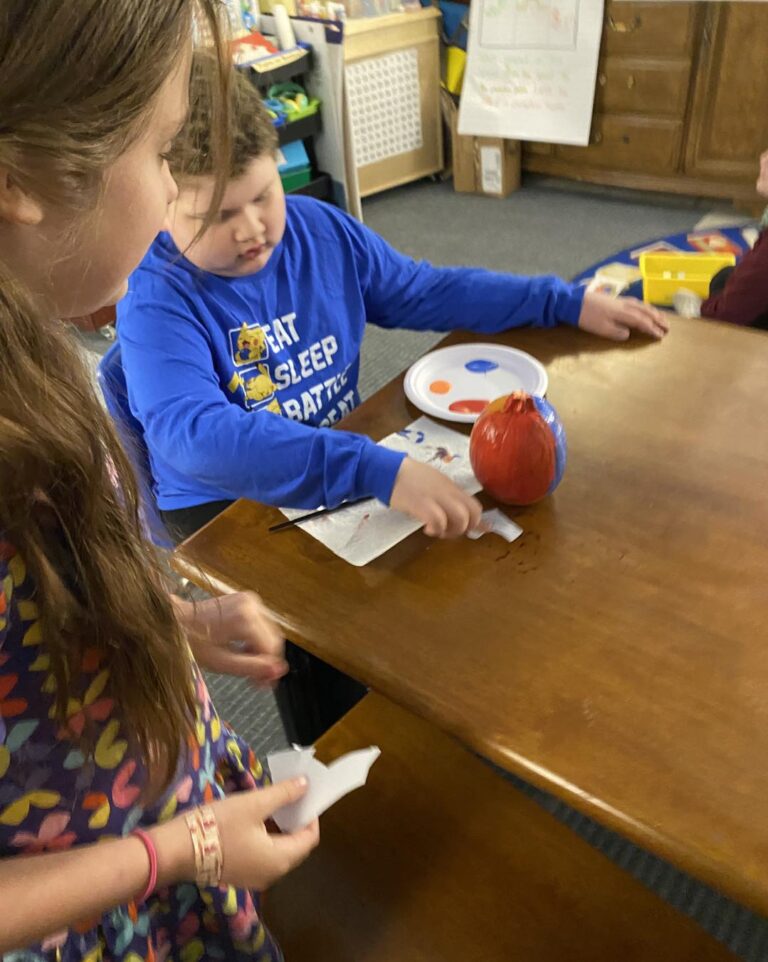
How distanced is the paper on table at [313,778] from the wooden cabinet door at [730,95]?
293 cm

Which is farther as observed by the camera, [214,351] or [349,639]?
[214,351]

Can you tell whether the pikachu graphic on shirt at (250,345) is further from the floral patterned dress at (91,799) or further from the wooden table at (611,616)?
the floral patterned dress at (91,799)

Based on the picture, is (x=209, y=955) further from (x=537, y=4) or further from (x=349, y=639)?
(x=537, y=4)

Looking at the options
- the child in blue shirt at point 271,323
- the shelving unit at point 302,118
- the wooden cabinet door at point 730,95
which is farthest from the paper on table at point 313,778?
the wooden cabinet door at point 730,95

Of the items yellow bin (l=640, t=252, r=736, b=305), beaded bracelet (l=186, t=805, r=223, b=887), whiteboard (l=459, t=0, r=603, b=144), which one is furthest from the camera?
whiteboard (l=459, t=0, r=603, b=144)

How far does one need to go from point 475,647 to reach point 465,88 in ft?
10.2

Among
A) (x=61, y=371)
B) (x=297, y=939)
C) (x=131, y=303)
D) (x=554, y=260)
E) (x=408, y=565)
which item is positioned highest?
(x=61, y=371)

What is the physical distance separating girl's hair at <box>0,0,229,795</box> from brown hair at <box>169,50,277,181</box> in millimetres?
236

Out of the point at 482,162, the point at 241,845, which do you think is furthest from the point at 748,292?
the point at 482,162

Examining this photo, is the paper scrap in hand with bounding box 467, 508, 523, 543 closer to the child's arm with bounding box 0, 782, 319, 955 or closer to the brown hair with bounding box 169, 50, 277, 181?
the child's arm with bounding box 0, 782, 319, 955

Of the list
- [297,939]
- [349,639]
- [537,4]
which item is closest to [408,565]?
[349,639]

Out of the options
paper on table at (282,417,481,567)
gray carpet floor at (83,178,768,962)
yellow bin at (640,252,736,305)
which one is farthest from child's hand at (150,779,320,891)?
yellow bin at (640,252,736,305)

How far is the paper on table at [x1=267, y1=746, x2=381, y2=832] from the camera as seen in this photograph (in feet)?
2.13

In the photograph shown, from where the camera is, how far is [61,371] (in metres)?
0.48
